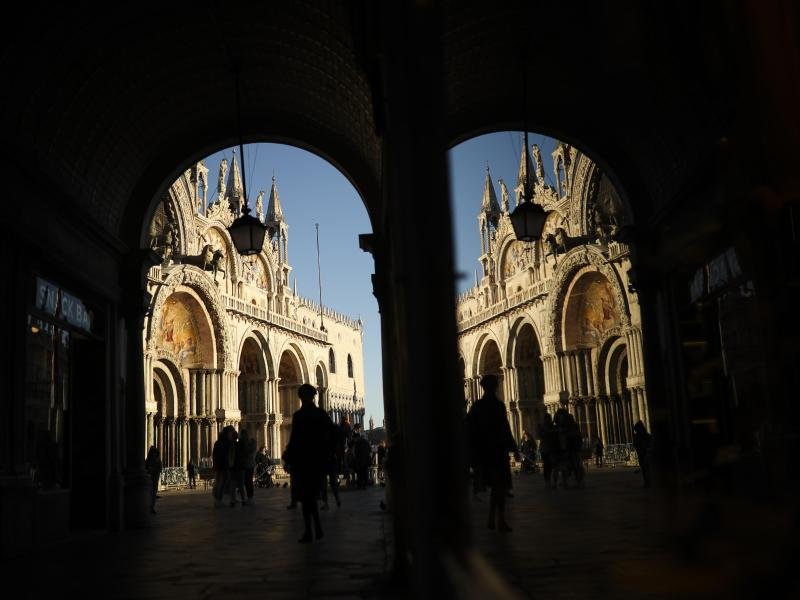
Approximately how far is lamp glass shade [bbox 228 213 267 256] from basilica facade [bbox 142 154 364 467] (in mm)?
12365

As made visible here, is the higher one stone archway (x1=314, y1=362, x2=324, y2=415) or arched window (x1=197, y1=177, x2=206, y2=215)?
arched window (x1=197, y1=177, x2=206, y2=215)

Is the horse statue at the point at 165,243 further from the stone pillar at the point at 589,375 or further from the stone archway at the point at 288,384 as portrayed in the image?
the stone archway at the point at 288,384

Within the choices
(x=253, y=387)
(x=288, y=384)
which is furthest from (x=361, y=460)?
(x=288, y=384)

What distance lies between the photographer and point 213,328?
30.7 meters

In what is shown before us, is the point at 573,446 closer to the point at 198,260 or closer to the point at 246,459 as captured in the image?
the point at 246,459

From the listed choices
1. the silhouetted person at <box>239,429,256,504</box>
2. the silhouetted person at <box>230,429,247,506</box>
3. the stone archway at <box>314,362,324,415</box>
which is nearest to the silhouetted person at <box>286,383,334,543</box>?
the silhouetted person at <box>230,429,247,506</box>

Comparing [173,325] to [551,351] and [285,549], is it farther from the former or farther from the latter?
[285,549]

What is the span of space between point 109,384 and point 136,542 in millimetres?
2353

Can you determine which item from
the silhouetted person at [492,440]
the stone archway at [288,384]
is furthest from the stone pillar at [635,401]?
the stone archway at [288,384]

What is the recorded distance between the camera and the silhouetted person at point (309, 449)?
7656 mm

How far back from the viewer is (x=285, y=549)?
694 cm

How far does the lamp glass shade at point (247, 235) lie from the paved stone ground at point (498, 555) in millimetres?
3145

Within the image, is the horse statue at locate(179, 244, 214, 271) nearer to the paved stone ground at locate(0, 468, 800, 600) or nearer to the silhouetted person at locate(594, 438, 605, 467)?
the silhouetted person at locate(594, 438, 605, 467)

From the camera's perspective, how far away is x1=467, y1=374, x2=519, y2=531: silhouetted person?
23.6 ft
